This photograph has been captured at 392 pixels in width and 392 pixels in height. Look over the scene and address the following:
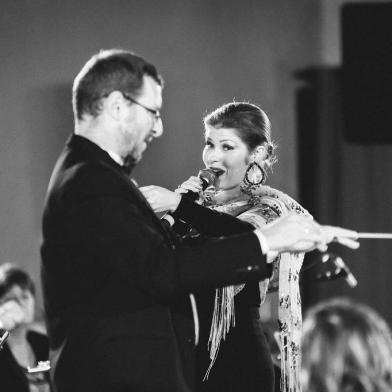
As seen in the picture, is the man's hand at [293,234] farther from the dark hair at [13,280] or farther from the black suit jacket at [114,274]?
the dark hair at [13,280]

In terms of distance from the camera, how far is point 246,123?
8.07ft

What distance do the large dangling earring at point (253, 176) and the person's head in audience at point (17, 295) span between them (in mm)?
1098

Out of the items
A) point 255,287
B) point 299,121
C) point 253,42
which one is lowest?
point 255,287

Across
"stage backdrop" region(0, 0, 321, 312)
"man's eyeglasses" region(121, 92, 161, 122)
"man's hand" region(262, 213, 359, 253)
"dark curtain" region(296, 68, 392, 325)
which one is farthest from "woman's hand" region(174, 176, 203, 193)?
"dark curtain" region(296, 68, 392, 325)

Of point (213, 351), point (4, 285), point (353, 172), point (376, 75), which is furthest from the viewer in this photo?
point (353, 172)

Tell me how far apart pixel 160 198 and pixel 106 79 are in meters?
0.55

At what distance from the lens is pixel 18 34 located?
385 cm

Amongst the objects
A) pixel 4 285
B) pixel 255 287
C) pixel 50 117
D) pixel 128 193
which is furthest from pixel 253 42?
pixel 128 193

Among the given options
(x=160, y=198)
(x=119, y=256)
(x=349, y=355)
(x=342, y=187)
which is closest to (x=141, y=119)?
(x=119, y=256)

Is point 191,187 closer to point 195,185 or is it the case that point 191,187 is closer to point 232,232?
point 195,185

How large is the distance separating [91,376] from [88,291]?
16cm

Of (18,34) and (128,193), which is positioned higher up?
(18,34)

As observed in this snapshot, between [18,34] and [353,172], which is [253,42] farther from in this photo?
[18,34]

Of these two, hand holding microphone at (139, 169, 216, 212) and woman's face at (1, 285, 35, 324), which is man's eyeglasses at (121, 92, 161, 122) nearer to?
hand holding microphone at (139, 169, 216, 212)
